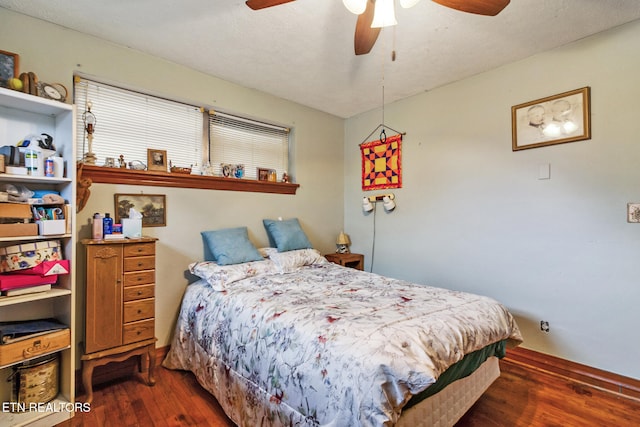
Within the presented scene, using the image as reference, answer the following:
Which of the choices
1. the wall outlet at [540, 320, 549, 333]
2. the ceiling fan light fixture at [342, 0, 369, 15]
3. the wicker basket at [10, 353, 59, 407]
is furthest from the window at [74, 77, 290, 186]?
the wall outlet at [540, 320, 549, 333]

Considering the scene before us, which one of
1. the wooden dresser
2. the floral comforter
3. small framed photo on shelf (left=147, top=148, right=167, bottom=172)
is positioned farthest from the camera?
small framed photo on shelf (left=147, top=148, right=167, bottom=172)

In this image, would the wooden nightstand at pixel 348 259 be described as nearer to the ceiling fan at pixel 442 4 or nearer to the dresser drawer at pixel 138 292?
the dresser drawer at pixel 138 292

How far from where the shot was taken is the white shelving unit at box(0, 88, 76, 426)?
1651mm

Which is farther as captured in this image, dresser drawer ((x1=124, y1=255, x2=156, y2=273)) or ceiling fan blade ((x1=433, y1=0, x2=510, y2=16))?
dresser drawer ((x1=124, y1=255, x2=156, y2=273))

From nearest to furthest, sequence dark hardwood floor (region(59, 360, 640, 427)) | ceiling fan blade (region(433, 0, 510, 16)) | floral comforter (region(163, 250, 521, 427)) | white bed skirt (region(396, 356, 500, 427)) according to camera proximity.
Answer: floral comforter (region(163, 250, 521, 427))
white bed skirt (region(396, 356, 500, 427))
ceiling fan blade (region(433, 0, 510, 16))
dark hardwood floor (region(59, 360, 640, 427))

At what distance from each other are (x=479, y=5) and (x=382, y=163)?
2136mm

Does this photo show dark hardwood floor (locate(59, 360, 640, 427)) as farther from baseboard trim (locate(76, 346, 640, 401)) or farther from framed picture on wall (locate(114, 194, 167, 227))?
framed picture on wall (locate(114, 194, 167, 227))

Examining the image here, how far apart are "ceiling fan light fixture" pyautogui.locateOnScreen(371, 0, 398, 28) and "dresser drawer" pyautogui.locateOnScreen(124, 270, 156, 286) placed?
2148 mm

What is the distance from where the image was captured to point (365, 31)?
1732mm

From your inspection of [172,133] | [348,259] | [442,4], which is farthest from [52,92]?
[348,259]

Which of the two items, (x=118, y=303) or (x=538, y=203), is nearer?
(x=118, y=303)

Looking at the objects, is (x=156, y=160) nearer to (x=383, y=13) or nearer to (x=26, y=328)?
(x=26, y=328)

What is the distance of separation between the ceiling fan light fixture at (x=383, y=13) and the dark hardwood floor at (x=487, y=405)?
2330 mm

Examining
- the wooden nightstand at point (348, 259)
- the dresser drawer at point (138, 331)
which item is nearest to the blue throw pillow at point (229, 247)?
the dresser drawer at point (138, 331)
